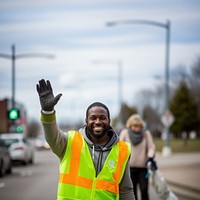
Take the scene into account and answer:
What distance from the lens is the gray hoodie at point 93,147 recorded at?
5.04 meters

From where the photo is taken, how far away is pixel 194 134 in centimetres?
10962

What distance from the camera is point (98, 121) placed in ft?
17.0

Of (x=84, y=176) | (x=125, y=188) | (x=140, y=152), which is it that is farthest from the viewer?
(x=140, y=152)

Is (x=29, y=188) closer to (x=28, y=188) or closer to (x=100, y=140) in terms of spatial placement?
(x=28, y=188)

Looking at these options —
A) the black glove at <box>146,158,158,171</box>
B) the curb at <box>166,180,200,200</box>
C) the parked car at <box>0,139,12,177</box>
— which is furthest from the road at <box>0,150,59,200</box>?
the black glove at <box>146,158,158,171</box>

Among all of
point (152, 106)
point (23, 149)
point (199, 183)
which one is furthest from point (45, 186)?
point (152, 106)

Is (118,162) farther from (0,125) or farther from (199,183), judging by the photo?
(0,125)

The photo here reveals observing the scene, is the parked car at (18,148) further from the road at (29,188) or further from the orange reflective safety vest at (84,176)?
the orange reflective safety vest at (84,176)

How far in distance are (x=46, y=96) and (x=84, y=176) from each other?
0.73 m

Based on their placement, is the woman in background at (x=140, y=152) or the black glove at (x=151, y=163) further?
the woman in background at (x=140, y=152)

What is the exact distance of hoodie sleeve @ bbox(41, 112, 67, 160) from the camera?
16.2ft

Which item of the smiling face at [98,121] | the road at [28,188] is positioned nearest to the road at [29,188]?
the road at [28,188]

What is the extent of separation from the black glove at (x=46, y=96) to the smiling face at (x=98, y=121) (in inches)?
15.7

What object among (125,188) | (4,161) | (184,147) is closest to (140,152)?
(125,188)
